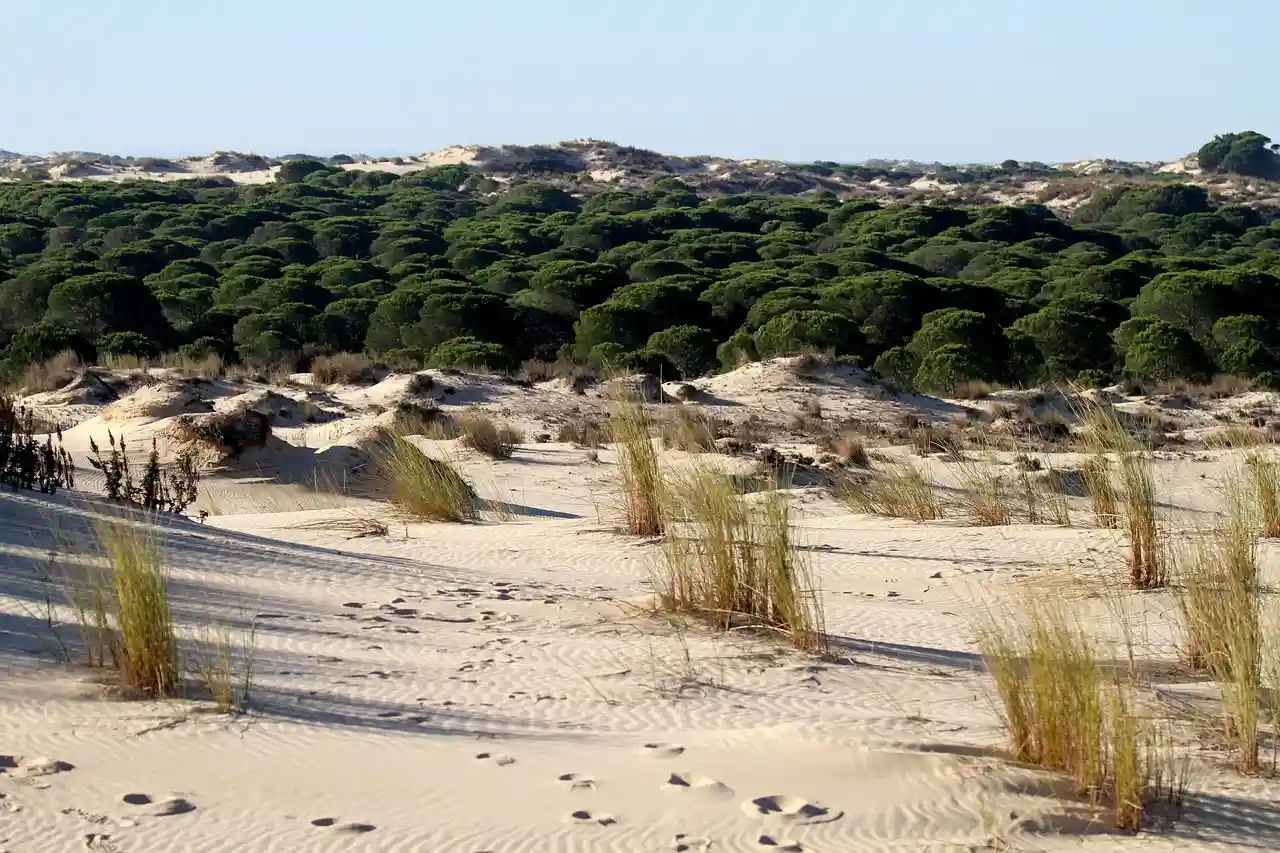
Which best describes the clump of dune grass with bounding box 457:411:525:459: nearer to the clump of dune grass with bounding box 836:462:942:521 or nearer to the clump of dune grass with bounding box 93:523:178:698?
the clump of dune grass with bounding box 836:462:942:521

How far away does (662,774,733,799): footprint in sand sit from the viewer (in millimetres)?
4211

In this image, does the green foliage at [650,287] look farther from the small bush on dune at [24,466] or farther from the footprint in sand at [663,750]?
the footprint in sand at [663,750]

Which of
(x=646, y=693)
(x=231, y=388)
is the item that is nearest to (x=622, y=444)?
(x=646, y=693)

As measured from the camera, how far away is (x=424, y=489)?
11.1 m

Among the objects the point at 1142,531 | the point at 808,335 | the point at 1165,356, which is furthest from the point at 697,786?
the point at 1165,356

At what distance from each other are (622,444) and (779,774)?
5076 millimetres

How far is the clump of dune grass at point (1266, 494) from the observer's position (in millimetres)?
9195

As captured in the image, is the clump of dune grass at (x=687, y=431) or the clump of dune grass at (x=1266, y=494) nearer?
the clump of dune grass at (x=1266, y=494)

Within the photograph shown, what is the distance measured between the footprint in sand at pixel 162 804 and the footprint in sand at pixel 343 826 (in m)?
0.35

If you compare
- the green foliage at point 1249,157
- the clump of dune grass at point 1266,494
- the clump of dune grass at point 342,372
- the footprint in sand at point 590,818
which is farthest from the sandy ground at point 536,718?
the green foliage at point 1249,157

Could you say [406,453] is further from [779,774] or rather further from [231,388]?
[231,388]

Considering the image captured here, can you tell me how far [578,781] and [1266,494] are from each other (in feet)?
21.6

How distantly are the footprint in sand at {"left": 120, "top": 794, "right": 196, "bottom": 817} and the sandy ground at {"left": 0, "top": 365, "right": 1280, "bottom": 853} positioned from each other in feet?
0.03

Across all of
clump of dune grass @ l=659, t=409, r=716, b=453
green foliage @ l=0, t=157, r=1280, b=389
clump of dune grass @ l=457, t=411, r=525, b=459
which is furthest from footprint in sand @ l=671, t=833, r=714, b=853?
green foliage @ l=0, t=157, r=1280, b=389
